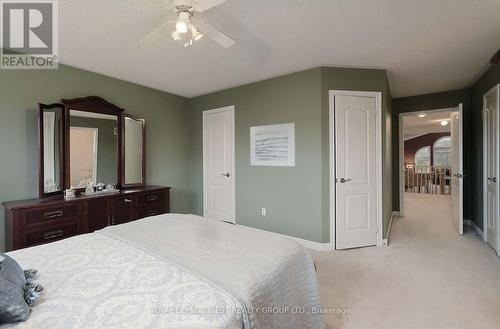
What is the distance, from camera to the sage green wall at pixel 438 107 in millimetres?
4145

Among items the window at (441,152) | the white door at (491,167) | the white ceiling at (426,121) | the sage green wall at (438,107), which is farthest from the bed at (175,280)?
the window at (441,152)

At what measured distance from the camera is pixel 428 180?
798 centimetres

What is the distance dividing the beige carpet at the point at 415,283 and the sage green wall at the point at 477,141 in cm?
57

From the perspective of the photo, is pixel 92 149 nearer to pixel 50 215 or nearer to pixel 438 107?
pixel 50 215

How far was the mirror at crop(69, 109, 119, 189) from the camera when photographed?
2891mm

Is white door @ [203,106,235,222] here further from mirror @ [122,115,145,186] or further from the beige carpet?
the beige carpet

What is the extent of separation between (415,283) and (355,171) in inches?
53.4

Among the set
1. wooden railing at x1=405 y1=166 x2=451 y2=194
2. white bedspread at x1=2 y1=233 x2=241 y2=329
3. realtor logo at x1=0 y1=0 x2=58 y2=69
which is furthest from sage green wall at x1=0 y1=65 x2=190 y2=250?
wooden railing at x1=405 y1=166 x2=451 y2=194

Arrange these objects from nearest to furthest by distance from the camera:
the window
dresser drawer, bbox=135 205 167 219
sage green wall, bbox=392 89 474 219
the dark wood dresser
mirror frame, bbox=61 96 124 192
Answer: the dark wood dresser
mirror frame, bbox=61 96 124 192
dresser drawer, bbox=135 205 167 219
sage green wall, bbox=392 89 474 219
the window

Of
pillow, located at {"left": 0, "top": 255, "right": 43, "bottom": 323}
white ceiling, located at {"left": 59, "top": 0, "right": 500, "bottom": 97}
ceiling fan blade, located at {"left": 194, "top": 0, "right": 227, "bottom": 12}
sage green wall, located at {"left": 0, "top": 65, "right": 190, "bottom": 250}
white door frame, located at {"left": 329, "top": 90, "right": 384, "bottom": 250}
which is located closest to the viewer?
pillow, located at {"left": 0, "top": 255, "right": 43, "bottom": 323}

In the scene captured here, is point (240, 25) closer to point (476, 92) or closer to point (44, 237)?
point (44, 237)

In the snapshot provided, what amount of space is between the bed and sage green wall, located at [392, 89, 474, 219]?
4152 millimetres

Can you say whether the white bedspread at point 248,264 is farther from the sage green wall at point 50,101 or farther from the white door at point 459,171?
the white door at point 459,171

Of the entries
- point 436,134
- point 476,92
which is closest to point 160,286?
point 476,92
